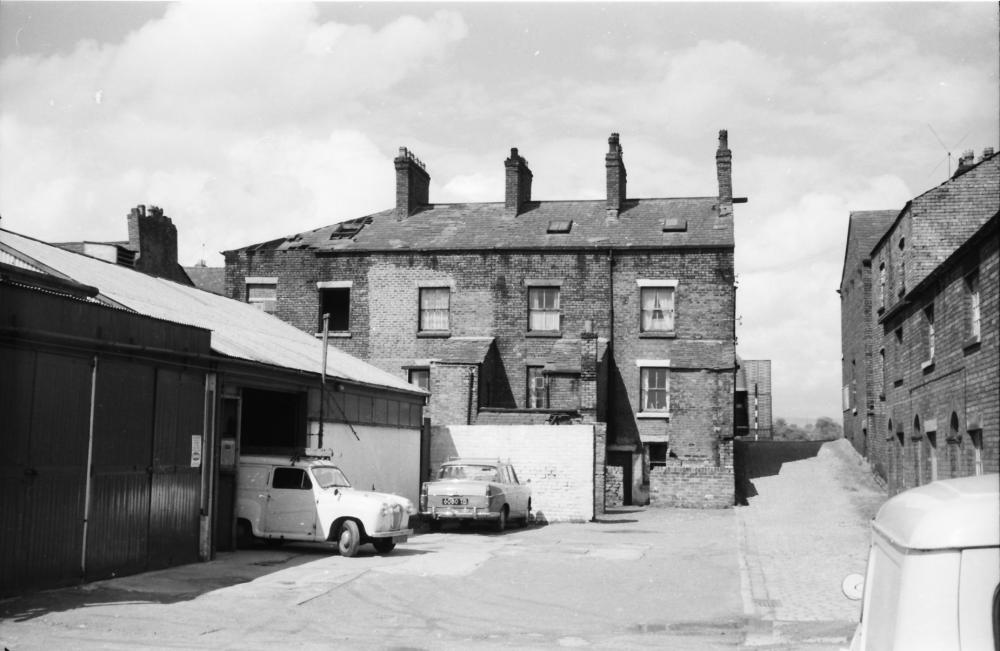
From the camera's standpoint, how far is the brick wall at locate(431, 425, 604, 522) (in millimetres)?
26453

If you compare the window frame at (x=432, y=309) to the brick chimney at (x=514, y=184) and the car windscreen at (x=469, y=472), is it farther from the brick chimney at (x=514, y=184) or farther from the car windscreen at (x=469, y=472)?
the car windscreen at (x=469, y=472)

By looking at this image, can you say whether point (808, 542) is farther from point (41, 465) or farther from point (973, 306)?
point (41, 465)

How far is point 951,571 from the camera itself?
3.00 m

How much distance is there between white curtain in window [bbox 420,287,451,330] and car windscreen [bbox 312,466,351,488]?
1780 cm

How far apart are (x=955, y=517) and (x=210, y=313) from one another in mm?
20299

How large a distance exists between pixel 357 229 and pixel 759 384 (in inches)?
1008

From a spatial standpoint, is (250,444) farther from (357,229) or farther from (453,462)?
(357,229)

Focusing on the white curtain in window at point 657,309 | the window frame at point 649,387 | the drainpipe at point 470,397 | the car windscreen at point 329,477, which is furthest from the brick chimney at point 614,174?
the car windscreen at point 329,477

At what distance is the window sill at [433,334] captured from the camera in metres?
35.7

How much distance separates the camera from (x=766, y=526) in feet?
82.1

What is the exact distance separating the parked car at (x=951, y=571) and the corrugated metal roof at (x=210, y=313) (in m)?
14.3

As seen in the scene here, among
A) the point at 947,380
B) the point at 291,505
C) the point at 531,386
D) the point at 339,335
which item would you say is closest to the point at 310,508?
the point at 291,505

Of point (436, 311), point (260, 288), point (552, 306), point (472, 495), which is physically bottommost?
point (472, 495)

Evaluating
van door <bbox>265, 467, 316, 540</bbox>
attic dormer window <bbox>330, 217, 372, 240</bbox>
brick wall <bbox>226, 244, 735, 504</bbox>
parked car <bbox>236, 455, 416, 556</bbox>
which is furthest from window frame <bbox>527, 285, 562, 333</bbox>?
van door <bbox>265, 467, 316, 540</bbox>
